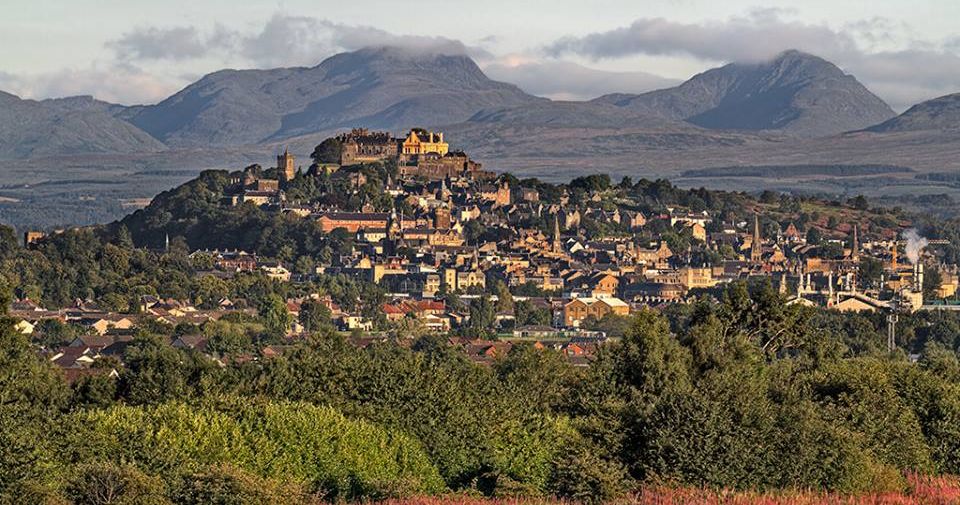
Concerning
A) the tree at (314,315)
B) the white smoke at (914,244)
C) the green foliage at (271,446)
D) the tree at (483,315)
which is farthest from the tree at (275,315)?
the green foliage at (271,446)

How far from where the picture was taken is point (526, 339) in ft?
346

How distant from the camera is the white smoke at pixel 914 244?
159m

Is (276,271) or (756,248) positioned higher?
(276,271)

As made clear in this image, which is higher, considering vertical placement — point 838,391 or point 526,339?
point 838,391

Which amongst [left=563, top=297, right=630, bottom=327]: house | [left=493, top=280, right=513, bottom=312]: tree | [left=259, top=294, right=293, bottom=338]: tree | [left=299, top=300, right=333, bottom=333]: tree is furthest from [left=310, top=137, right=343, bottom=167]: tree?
[left=299, top=300, right=333, bottom=333]: tree

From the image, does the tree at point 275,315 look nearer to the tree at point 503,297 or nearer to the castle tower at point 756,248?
the tree at point 503,297

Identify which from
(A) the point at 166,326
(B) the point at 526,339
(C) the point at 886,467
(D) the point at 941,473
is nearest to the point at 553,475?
(C) the point at 886,467

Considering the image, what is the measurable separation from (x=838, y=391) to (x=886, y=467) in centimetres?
649

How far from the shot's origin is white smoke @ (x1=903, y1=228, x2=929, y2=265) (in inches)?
6270

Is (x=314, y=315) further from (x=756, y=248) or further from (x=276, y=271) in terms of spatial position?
(x=756, y=248)

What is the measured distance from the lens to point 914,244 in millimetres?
168000

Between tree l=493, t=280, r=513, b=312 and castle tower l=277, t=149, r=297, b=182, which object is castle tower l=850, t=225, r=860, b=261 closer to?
tree l=493, t=280, r=513, b=312

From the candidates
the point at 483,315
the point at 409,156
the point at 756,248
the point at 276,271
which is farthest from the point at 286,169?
the point at 483,315

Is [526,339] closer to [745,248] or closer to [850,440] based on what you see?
[745,248]
